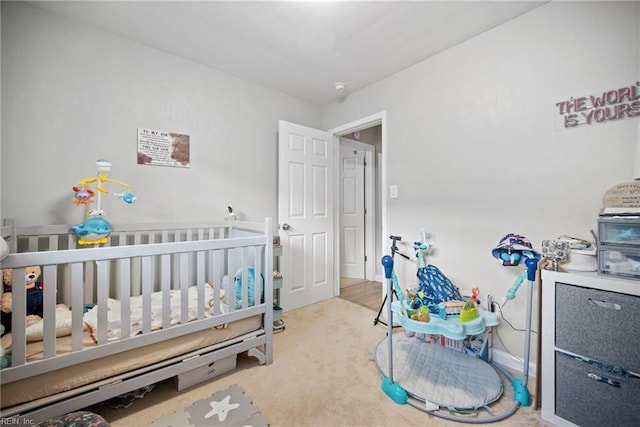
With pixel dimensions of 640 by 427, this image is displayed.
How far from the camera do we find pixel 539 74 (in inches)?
64.9

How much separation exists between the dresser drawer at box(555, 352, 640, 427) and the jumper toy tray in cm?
33

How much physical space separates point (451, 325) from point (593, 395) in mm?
586

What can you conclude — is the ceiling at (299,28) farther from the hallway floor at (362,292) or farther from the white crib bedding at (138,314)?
the hallway floor at (362,292)

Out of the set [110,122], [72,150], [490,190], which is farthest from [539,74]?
[72,150]

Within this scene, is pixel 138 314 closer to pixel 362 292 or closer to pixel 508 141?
pixel 362 292

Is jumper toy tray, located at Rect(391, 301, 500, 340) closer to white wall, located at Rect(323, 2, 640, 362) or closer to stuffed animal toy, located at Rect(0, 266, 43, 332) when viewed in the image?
white wall, located at Rect(323, 2, 640, 362)

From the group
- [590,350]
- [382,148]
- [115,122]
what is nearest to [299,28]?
[382,148]

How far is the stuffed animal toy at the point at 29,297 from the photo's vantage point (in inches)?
51.8

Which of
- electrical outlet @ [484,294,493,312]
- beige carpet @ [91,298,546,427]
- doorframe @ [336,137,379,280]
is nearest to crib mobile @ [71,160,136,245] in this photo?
beige carpet @ [91,298,546,427]

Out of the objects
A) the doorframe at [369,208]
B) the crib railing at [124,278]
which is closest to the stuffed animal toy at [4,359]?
the crib railing at [124,278]

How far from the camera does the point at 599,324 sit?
1.13m

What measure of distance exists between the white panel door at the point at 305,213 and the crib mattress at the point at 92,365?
1220 mm

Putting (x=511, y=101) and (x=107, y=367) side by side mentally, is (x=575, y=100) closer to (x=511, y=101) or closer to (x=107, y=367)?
(x=511, y=101)

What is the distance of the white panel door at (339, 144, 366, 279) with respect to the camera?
390 cm
